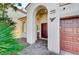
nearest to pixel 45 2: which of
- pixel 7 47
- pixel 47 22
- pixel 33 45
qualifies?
pixel 47 22

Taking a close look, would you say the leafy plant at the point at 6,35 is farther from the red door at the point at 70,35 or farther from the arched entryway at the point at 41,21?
the red door at the point at 70,35

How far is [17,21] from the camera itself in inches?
87.5

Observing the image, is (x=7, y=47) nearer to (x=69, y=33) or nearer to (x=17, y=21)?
(x=17, y=21)

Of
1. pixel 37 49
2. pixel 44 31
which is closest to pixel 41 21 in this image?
pixel 44 31

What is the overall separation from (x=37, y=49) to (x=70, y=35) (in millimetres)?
482

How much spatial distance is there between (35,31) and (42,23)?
0.16 metres

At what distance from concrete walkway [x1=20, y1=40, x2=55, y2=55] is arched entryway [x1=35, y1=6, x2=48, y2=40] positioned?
82mm

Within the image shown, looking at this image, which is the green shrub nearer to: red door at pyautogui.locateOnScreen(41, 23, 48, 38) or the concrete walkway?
the concrete walkway

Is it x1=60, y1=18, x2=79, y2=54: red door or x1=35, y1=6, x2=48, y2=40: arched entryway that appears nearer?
x1=60, y1=18, x2=79, y2=54: red door

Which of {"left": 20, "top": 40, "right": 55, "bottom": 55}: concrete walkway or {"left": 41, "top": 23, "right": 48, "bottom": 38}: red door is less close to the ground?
{"left": 41, "top": 23, "right": 48, "bottom": 38}: red door

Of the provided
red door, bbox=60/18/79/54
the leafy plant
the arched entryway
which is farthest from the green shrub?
red door, bbox=60/18/79/54

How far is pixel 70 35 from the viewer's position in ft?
6.90

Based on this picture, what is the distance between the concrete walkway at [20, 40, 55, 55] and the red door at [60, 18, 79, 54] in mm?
243

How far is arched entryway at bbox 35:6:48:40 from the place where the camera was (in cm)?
217
